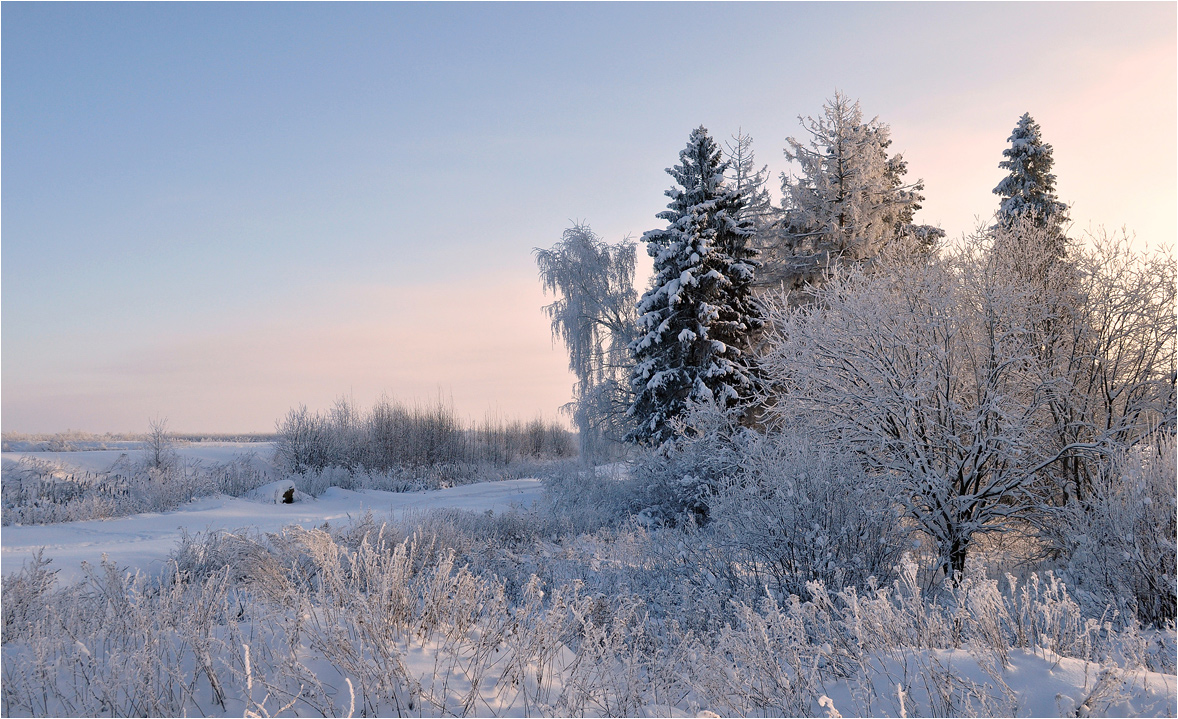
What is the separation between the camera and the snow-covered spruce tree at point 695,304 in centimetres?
1836

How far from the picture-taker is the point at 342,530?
9141 mm

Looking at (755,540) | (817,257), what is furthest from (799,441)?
(817,257)

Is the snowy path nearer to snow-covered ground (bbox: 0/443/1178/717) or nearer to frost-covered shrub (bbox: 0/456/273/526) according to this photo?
frost-covered shrub (bbox: 0/456/273/526)

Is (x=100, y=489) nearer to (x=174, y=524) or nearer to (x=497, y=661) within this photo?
(x=174, y=524)

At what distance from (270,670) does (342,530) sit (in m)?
5.68

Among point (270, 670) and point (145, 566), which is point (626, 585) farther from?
point (145, 566)

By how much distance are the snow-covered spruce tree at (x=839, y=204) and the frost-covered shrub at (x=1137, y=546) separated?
12696 millimetres

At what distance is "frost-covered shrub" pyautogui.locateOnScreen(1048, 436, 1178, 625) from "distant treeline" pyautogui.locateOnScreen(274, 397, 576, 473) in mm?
17817

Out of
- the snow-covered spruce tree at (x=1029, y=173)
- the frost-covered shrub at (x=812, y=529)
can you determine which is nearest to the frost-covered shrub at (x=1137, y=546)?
the frost-covered shrub at (x=812, y=529)

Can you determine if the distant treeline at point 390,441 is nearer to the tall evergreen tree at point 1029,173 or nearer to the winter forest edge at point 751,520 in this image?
the winter forest edge at point 751,520

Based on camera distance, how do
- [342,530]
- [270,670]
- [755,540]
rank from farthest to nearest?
1. [342,530]
2. [755,540]
3. [270,670]

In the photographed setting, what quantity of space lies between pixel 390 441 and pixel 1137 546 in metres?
21.2

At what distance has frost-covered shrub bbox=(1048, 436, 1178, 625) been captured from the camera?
611 centimetres

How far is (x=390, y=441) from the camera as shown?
77.6ft
